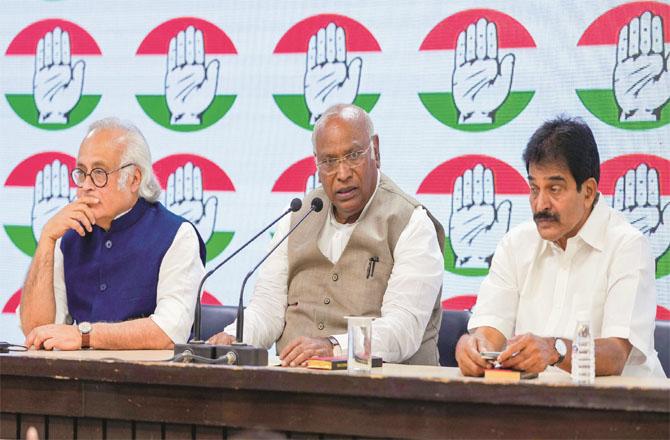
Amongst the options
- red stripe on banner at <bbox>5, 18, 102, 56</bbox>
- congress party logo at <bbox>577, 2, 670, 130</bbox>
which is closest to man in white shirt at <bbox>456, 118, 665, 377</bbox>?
congress party logo at <bbox>577, 2, 670, 130</bbox>

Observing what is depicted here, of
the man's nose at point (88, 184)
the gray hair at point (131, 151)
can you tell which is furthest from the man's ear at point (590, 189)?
the man's nose at point (88, 184)

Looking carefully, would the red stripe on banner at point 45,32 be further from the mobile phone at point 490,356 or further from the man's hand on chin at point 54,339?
the mobile phone at point 490,356

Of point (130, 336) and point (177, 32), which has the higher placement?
point (177, 32)

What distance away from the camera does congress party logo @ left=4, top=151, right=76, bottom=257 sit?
480 centimetres

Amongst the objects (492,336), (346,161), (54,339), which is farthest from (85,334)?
(492,336)

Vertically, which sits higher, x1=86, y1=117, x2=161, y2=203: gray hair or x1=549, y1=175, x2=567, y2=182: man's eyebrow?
A: x1=86, y1=117, x2=161, y2=203: gray hair

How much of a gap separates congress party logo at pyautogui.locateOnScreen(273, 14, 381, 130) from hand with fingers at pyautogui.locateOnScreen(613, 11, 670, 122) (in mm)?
956

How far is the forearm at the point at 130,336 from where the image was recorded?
3438 millimetres

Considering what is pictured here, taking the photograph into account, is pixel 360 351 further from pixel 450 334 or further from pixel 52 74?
pixel 52 74

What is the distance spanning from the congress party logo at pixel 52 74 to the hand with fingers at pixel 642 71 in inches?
88.2

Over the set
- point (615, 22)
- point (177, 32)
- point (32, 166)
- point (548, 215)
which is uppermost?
point (177, 32)

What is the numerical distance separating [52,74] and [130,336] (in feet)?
5.95

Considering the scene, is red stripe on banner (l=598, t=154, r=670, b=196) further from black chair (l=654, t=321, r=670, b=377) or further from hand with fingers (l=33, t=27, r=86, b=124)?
hand with fingers (l=33, t=27, r=86, b=124)

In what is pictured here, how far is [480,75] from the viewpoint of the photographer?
4230mm
